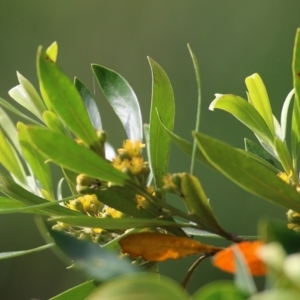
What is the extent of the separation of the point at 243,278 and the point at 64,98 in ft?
0.52

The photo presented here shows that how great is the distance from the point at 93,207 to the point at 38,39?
134 cm

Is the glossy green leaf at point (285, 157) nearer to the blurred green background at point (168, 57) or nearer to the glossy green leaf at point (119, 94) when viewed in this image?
the glossy green leaf at point (119, 94)

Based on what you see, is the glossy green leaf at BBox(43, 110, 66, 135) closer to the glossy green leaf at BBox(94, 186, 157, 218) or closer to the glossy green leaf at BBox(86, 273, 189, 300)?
the glossy green leaf at BBox(94, 186, 157, 218)

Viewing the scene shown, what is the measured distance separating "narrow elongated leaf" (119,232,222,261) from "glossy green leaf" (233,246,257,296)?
0.09 meters

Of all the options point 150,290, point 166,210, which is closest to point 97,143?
point 166,210

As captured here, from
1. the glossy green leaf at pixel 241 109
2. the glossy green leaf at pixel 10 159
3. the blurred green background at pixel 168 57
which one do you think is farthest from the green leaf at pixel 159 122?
the blurred green background at pixel 168 57

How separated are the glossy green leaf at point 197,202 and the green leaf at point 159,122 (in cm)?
7

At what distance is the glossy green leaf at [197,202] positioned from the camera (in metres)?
0.29

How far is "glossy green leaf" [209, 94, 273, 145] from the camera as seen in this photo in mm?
378

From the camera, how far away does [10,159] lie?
465 mm

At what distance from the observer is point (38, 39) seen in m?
1.64

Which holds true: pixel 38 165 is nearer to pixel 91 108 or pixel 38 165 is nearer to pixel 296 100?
pixel 91 108

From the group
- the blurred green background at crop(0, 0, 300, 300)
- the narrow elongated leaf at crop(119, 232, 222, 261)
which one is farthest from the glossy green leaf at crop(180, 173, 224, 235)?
the blurred green background at crop(0, 0, 300, 300)

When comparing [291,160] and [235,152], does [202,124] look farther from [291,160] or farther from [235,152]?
[235,152]
